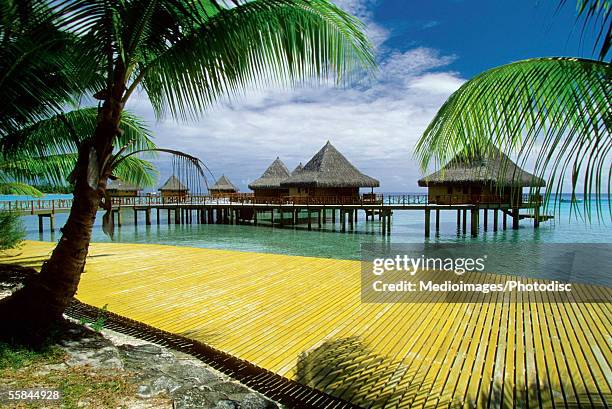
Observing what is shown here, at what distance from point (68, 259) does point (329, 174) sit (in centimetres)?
2807

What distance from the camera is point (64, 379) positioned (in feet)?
8.04

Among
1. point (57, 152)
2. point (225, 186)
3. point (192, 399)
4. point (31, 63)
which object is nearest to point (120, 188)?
point (225, 186)

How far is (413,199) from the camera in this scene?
26.3 metres

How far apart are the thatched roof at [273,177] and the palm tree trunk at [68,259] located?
32.5 meters

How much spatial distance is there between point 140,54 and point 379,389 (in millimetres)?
3349

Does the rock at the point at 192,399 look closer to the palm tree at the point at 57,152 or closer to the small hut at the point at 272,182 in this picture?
the palm tree at the point at 57,152

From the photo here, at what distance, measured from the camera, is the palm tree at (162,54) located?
2748 millimetres

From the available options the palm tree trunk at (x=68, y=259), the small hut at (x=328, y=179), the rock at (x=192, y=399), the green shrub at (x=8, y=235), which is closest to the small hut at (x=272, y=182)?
the small hut at (x=328, y=179)

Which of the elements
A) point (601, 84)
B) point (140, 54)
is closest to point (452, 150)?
point (601, 84)

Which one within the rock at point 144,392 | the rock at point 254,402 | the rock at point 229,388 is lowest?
the rock at point 229,388

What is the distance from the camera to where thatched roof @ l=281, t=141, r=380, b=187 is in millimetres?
29891

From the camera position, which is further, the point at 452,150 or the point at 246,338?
the point at 246,338

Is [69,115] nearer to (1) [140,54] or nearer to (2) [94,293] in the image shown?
(2) [94,293]

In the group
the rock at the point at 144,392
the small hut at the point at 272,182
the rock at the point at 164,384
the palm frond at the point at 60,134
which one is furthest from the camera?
the small hut at the point at 272,182
